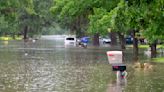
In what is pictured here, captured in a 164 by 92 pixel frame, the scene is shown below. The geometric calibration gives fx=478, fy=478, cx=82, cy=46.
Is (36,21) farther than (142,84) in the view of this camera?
Yes

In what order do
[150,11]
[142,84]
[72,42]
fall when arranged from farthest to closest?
[72,42], [142,84], [150,11]

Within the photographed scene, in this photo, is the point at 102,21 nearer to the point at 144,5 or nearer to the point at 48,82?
the point at 48,82

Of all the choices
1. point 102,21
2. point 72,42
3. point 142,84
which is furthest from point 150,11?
point 72,42

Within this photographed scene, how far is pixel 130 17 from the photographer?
11914mm

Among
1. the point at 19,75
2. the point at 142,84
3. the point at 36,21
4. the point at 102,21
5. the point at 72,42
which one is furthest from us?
the point at 36,21

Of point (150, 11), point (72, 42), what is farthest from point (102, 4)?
point (72, 42)

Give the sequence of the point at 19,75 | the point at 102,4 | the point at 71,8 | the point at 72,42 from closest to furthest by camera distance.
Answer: the point at 19,75
the point at 102,4
the point at 71,8
the point at 72,42

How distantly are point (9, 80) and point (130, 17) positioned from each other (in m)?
10.3

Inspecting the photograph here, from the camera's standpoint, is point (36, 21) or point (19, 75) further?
point (36, 21)

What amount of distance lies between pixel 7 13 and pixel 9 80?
3934cm

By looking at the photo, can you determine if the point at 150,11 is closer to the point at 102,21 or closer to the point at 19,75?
the point at 19,75

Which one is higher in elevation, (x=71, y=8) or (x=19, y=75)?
(x=71, y=8)

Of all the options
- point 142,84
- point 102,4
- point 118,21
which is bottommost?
point 142,84

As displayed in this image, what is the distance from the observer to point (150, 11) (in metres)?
12.4
